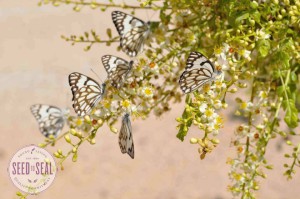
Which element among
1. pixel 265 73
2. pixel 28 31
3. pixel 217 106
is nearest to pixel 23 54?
pixel 28 31

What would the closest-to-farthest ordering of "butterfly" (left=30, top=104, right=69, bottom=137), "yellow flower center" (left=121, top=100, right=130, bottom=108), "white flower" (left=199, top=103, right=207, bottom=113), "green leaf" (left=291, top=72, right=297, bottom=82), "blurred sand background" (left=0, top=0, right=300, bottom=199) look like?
"white flower" (left=199, top=103, right=207, bottom=113), "yellow flower center" (left=121, top=100, right=130, bottom=108), "green leaf" (left=291, top=72, right=297, bottom=82), "butterfly" (left=30, top=104, right=69, bottom=137), "blurred sand background" (left=0, top=0, right=300, bottom=199)

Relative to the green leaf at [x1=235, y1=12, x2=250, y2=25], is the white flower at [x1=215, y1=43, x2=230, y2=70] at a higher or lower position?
lower

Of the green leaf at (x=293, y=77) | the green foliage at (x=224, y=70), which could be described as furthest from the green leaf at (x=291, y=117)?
the green leaf at (x=293, y=77)

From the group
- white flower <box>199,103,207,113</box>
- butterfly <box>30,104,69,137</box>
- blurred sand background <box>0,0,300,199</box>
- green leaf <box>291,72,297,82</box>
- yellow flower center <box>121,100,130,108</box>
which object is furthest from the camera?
blurred sand background <box>0,0,300,199</box>

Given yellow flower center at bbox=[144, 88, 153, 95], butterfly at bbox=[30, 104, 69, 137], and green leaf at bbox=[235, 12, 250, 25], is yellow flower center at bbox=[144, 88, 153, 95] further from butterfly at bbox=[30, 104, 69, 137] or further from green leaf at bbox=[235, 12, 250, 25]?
butterfly at bbox=[30, 104, 69, 137]

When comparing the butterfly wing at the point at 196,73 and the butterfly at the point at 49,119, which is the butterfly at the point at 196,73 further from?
the butterfly at the point at 49,119

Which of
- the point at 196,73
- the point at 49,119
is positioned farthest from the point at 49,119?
the point at 196,73

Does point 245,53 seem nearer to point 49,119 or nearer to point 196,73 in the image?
point 196,73

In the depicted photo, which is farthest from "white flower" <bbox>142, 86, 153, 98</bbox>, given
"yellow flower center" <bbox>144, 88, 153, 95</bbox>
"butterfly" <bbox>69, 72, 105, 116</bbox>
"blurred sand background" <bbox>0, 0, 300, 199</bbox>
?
"blurred sand background" <bbox>0, 0, 300, 199</bbox>
